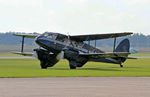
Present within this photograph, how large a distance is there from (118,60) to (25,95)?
105ft

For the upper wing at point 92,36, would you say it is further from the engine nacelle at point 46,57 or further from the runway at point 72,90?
the runway at point 72,90

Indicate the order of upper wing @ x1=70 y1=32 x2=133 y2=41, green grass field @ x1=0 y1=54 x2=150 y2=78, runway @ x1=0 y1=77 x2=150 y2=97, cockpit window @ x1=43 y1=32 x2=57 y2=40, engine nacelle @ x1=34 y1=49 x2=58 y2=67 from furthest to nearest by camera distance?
1. upper wing @ x1=70 y1=32 x2=133 y2=41
2. engine nacelle @ x1=34 y1=49 x2=58 y2=67
3. cockpit window @ x1=43 y1=32 x2=57 y2=40
4. green grass field @ x1=0 y1=54 x2=150 y2=78
5. runway @ x1=0 y1=77 x2=150 y2=97

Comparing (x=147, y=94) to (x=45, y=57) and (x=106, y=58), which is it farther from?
(x=106, y=58)

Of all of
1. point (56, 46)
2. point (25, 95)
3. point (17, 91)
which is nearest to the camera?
point (25, 95)

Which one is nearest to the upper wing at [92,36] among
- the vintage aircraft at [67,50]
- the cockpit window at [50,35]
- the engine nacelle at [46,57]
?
the vintage aircraft at [67,50]

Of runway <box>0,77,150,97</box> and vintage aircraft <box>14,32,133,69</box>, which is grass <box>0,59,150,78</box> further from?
runway <box>0,77,150,97</box>

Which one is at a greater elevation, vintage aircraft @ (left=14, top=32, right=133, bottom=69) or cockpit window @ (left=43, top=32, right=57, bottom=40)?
cockpit window @ (left=43, top=32, right=57, bottom=40)

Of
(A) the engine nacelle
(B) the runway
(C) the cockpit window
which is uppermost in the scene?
(C) the cockpit window

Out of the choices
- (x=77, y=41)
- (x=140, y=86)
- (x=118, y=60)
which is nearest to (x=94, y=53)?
(x=77, y=41)

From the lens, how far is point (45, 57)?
46.1 m

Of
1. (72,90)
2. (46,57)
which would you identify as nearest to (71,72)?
(46,57)

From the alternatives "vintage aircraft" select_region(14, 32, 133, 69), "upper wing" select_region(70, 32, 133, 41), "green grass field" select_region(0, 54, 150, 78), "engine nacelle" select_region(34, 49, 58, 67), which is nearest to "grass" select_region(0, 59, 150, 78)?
"green grass field" select_region(0, 54, 150, 78)

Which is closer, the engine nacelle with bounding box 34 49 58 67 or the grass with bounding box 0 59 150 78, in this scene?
the grass with bounding box 0 59 150 78

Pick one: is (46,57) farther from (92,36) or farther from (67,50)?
(92,36)
